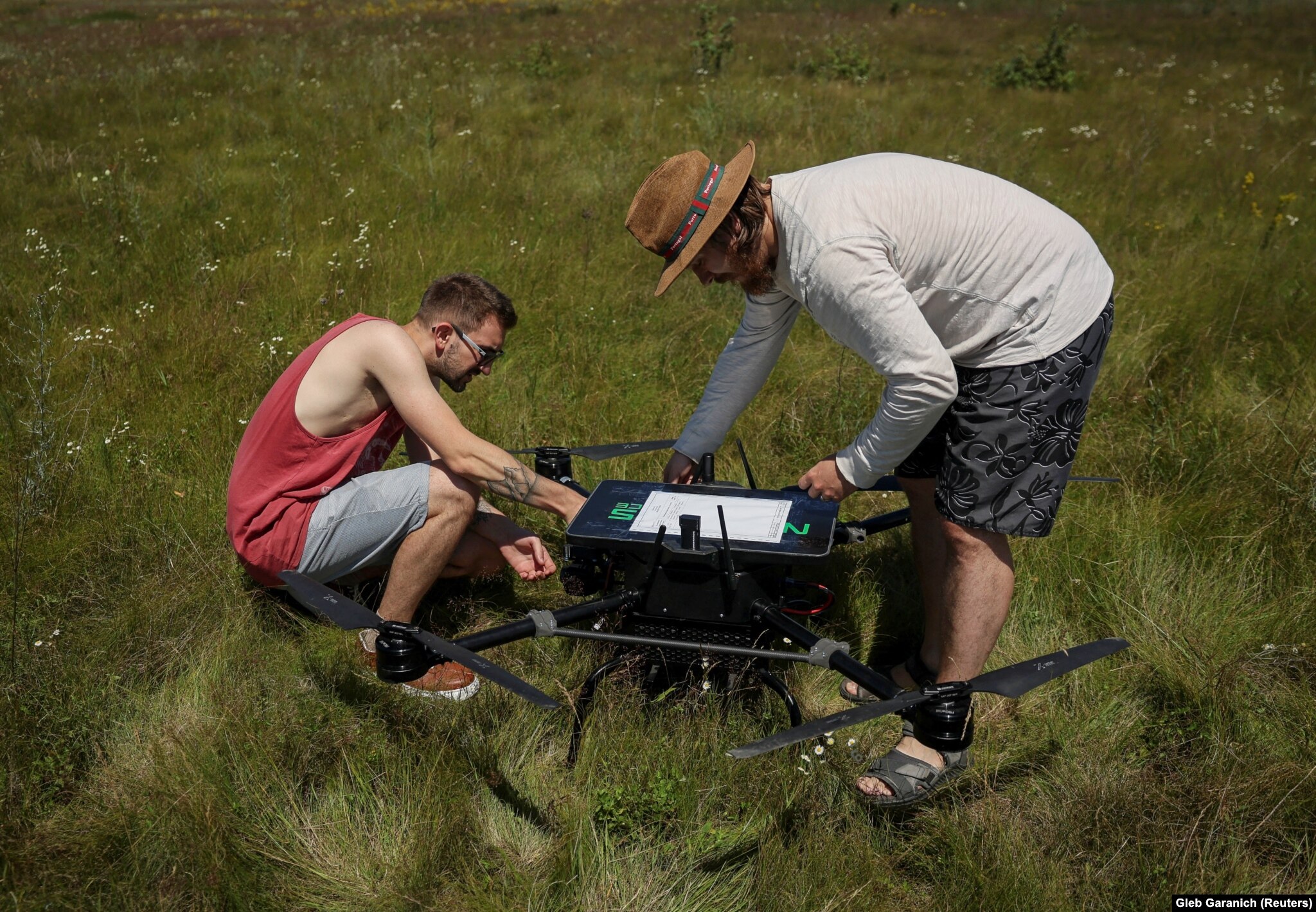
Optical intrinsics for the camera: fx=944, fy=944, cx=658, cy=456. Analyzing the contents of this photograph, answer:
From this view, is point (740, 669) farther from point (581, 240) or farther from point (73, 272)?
point (73, 272)

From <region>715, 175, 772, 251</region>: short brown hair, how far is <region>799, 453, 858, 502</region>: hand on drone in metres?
0.70

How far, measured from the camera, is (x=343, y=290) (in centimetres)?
567

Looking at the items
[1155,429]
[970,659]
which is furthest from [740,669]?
[1155,429]

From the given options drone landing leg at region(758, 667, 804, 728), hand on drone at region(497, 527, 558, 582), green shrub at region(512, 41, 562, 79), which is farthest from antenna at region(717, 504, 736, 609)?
green shrub at region(512, 41, 562, 79)

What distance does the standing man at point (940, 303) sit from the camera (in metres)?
2.53

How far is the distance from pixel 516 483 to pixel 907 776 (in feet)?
5.28

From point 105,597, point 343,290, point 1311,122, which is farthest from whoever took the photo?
point 1311,122

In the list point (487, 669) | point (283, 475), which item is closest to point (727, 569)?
point (487, 669)

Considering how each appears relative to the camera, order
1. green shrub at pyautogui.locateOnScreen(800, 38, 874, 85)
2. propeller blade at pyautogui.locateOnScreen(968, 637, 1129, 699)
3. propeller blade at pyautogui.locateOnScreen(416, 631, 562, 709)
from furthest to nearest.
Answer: green shrub at pyautogui.locateOnScreen(800, 38, 874, 85) < propeller blade at pyautogui.locateOnScreen(968, 637, 1129, 699) < propeller blade at pyautogui.locateOnScreen(416, 631, 562, 709)

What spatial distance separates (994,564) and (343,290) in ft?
13.9

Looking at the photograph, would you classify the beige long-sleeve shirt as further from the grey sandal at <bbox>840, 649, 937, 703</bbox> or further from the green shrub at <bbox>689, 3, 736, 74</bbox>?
the green shrub at <bbox>689, 3, 736, 74</bbox>

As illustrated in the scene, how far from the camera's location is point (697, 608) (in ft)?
9.39

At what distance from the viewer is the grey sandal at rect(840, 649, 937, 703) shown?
343 centimetres

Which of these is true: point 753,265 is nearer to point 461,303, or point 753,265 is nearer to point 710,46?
point 461,303
